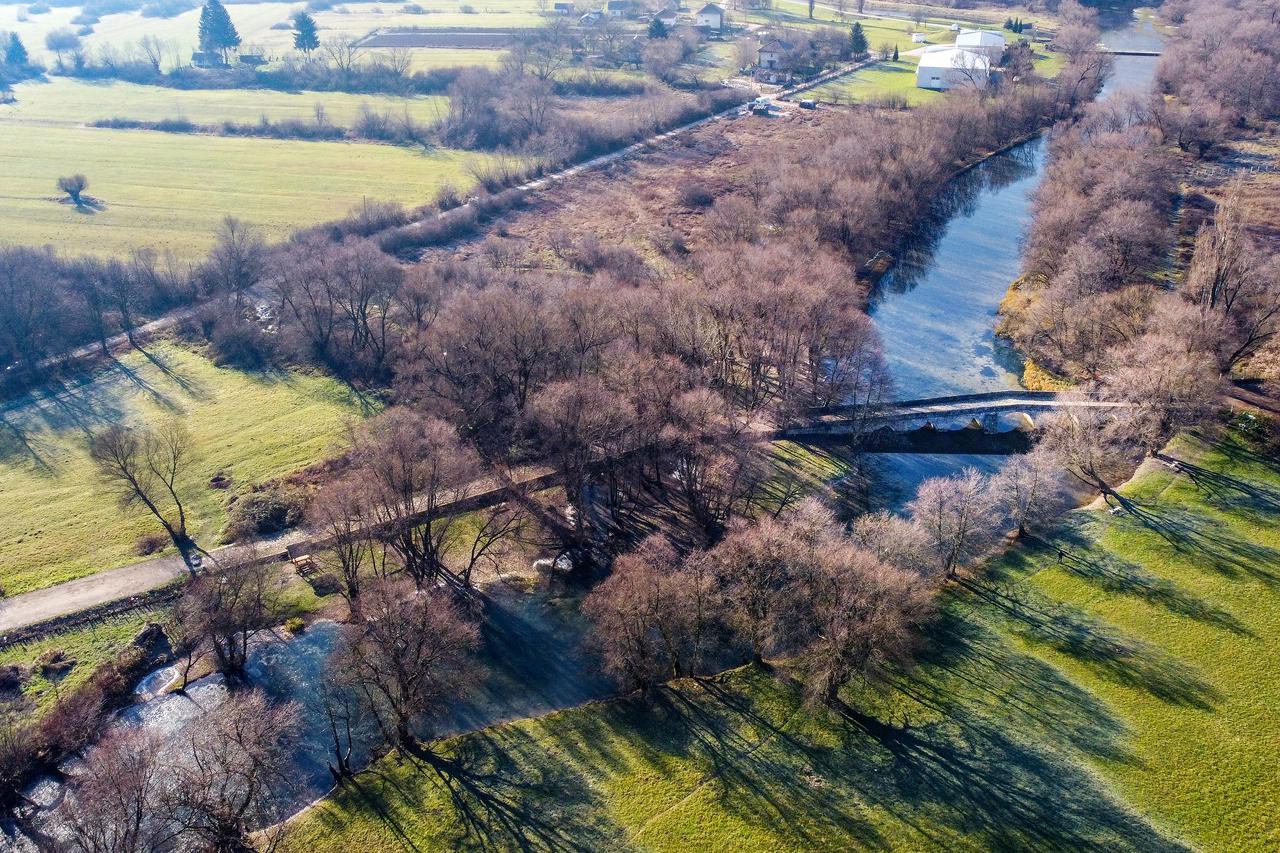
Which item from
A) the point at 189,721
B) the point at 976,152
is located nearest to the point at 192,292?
the point at 189,721

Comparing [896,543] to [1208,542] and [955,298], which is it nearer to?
[1208,542]

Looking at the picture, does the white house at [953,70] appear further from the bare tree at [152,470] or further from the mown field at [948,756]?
the bare tree at [152,470]

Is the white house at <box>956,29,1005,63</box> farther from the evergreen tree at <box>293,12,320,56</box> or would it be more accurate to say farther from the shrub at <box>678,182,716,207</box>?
the evergreen tree at <box>293,12,320,56</box>

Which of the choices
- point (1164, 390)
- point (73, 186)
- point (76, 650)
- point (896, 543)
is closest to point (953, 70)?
point (1164, 390)

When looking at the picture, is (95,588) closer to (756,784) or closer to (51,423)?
(51,423)

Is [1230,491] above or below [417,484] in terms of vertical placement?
below

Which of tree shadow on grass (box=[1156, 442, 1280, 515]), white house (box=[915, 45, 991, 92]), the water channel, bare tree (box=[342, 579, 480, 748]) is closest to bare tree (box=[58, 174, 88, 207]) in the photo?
the water channel
